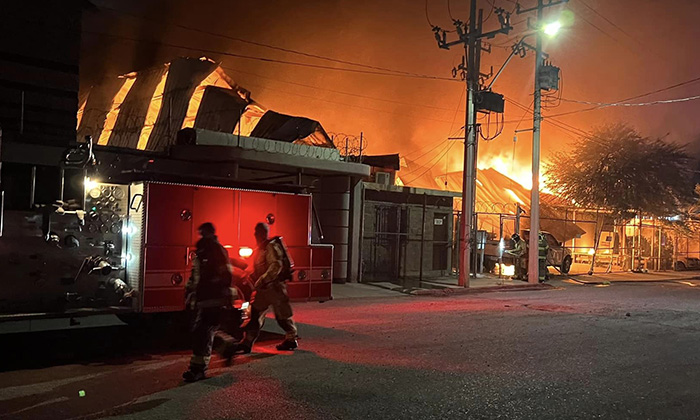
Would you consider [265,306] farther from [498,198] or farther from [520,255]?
[498,198]

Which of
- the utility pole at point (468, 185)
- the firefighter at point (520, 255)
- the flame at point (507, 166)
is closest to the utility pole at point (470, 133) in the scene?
the utility pole at point (468, 185)

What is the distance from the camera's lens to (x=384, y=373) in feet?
23.0

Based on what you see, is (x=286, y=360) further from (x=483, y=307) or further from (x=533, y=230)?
(x=533, y=230)

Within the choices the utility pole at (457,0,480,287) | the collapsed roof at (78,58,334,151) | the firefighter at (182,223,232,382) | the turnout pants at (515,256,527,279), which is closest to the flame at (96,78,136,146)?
the collapsed roof at (78,58,334,151)

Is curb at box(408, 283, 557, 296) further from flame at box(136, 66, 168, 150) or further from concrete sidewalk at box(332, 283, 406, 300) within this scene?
flame at box(136, 66, 168, 150)

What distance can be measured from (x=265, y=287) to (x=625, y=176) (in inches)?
1001

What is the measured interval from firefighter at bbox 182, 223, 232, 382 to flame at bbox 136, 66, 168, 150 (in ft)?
61.3

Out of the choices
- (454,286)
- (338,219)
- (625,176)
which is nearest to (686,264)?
(625,176)

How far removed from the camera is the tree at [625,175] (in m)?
28.3

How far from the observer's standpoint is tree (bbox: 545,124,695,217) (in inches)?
1113

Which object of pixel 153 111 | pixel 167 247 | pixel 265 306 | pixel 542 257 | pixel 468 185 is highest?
pixel 153 111

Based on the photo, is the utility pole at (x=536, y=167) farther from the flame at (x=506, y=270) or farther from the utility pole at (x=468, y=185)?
the utility pole at (x=468, y=185)

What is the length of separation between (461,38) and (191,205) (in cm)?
1404

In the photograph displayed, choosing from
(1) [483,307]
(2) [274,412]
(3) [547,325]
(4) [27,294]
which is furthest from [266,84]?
(2) [274,412]
